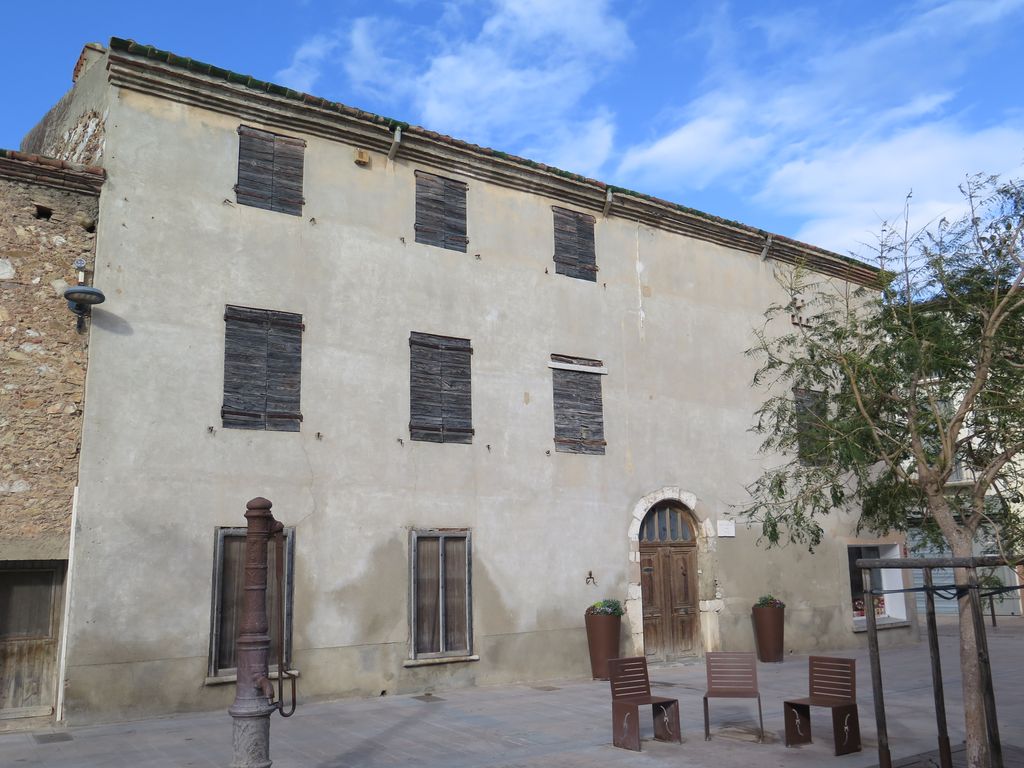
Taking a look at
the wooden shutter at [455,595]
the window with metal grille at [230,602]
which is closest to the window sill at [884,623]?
the wooden shutter at [455,595]

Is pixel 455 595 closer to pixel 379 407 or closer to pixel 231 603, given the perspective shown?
pixel 379 407

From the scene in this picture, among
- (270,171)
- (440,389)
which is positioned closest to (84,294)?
(270,171)

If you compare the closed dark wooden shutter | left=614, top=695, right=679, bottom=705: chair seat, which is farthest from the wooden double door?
the closed dark wooden shutter

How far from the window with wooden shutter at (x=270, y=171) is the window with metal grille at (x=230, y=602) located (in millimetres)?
4192

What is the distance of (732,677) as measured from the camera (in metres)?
8.48

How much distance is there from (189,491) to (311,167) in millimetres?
4568

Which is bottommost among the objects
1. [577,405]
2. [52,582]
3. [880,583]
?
[880,583]

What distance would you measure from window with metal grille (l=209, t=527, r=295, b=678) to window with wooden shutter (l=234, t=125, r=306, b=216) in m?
4.19

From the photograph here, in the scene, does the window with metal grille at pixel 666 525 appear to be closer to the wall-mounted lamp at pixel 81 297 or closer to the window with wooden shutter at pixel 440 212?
the window with wooden shutter at pixel 440 212

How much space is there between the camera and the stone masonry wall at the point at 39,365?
937 centimetres

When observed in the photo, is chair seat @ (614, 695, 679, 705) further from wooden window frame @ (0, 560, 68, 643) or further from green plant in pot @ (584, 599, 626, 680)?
wooden window frame @ (0, 560, 68, 643)

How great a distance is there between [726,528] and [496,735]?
23.6ft

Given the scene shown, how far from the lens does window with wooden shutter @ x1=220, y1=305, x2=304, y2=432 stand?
35.1 feet

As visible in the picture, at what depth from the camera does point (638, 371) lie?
47.3 feet
